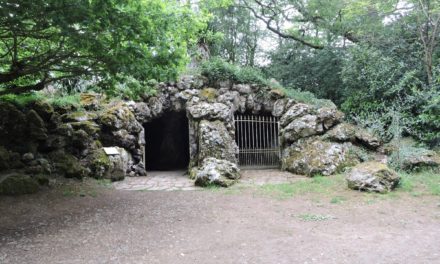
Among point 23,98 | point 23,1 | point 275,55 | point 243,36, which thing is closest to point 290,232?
point 23,1

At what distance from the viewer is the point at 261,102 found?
434 inches

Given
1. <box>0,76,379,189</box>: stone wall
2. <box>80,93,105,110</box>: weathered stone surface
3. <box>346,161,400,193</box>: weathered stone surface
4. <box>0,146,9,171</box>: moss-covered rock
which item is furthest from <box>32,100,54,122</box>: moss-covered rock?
<box>346,161,400,193</box>: weathered stone surface

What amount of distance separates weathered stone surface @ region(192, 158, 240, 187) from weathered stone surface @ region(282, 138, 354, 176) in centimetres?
213

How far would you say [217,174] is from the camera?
24.7 ft

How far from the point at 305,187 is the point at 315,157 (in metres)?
2.03

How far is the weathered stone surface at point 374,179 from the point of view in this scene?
20.7 ft

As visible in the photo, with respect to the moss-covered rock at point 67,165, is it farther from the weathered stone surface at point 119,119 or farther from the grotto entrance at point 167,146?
the grotto entrance at point 167,146

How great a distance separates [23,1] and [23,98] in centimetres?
446

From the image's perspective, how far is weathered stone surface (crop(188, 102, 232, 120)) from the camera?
9547mm

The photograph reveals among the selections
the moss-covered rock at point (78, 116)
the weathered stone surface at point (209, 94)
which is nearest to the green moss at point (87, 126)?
the moss-covered rock at point (78, 116)

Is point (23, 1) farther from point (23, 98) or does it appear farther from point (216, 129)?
point (216, 129)

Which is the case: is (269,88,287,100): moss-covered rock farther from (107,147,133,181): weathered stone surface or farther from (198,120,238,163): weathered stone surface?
(107,147,133,181): weathered stone surface

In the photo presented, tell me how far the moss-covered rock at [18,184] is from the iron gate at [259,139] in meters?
6.71

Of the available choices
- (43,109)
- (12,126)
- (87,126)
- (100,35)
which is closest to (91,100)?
(87,126)
